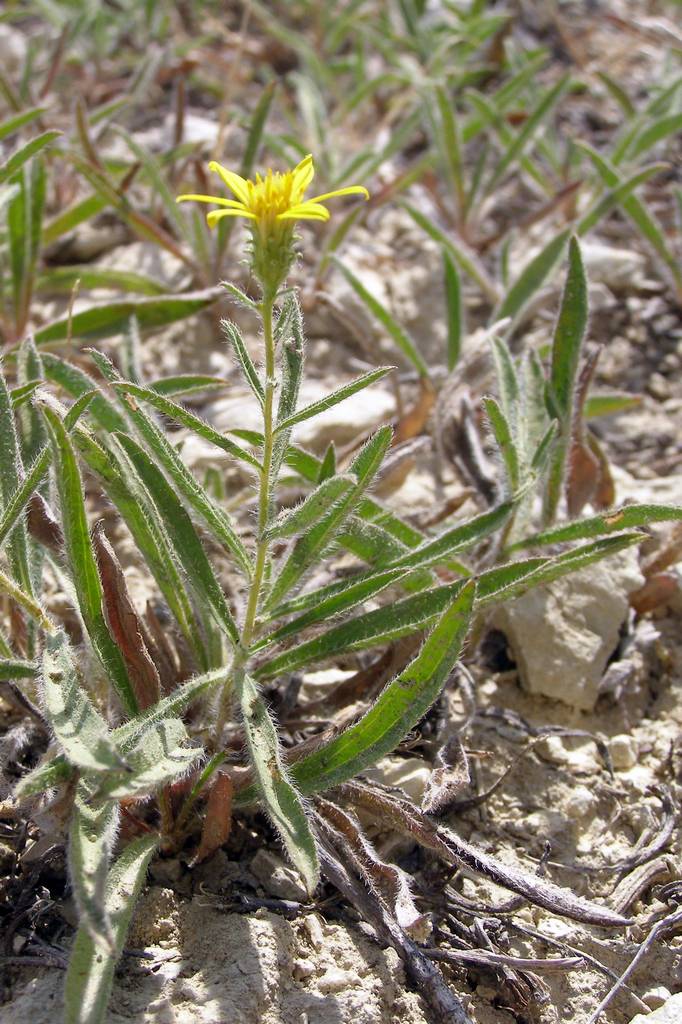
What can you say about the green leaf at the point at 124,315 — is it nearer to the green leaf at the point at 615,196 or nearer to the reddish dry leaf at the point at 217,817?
the green leaf at the point at 615,196

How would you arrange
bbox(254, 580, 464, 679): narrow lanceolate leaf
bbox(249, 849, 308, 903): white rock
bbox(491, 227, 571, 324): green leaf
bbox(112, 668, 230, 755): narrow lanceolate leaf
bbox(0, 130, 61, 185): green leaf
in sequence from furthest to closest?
bbox(491, 227, 571, 324): green leaf → bbox(0, 130, 61, 185): green leaf → bbox(254, 580, 464, 679): narrow lanceolate leaf → bbox(249, 849, 308, 903): white rock → bbox(112, 668, 230, 755): narrow lanceolate leaf

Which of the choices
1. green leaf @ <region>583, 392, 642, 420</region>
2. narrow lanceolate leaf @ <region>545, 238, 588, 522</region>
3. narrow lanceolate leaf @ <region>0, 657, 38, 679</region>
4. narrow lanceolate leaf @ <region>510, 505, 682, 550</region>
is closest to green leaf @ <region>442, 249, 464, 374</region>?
green leaf @ <region>583, 392, 642, 420</region>

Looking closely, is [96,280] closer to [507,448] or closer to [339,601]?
[507,448]

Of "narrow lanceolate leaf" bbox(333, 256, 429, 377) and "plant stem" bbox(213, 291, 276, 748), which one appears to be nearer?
"plant stem" bbox(213, 291, 276, 748)

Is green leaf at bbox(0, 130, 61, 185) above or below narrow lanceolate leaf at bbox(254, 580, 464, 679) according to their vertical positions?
above

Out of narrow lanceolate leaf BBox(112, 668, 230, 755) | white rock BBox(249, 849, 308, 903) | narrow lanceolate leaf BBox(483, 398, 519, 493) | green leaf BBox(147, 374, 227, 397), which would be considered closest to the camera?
narrow lanceolate leaf BBox(112, 668, 230, 755)

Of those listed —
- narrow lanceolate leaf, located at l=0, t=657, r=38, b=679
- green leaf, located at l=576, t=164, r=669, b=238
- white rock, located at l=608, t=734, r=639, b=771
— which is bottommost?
white rock, located at l=608, t=734, r=639, b=771

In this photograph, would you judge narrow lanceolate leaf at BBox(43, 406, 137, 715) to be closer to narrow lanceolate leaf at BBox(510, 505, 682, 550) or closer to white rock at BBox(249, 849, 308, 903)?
white rock at BBox(249, 849, 308, 903)
